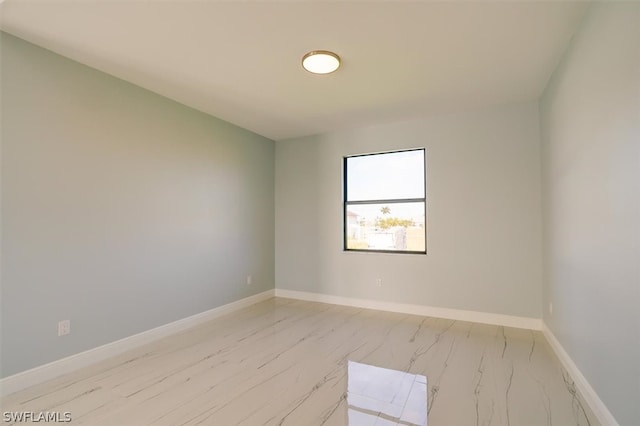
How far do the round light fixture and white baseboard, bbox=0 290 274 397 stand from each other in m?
3.03

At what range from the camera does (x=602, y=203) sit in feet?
5.94

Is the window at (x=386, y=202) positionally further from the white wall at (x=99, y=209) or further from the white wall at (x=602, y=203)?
the white wall at (x=99, y=209)

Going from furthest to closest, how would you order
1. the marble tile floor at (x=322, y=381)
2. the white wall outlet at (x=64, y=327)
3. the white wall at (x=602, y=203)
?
1. the white wall outlet at (x=64, y=327)
2. the marble tile floor at (x=322, y=381)
3. the white wall at (x=602, y=203)

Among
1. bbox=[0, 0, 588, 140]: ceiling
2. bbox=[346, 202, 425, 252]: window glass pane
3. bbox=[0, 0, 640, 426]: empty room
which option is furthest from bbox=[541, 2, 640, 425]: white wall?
bbox=[346, 202, 425, 252]: window glass pane

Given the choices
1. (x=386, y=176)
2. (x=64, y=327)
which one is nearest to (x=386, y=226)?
(x=386, y=176)

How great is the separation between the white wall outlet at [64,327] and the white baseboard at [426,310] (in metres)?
2.92

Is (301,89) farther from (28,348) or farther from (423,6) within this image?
(28,348)

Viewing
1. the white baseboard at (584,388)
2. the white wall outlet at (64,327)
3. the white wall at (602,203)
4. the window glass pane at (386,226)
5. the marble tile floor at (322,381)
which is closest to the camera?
the white wall at (602,203)

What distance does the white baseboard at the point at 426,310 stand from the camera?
3463 millimetres

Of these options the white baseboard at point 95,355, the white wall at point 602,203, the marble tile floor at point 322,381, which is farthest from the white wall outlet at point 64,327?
the white wall at point 602,203

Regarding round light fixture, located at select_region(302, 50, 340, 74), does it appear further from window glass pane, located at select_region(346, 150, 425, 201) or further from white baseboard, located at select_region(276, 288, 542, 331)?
white baseboard, located at select_region(276, 288, 542, 331)

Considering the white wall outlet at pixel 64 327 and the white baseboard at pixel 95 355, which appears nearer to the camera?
the white baseboard at pixel 95 355

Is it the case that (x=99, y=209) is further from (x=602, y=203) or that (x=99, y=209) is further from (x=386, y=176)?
(x=602, y=203)

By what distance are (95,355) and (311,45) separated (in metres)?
3.19
